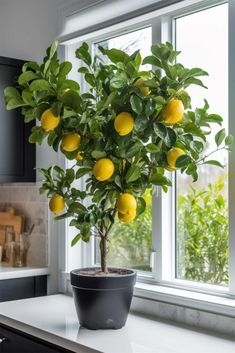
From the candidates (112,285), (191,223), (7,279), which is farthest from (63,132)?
(7,279)

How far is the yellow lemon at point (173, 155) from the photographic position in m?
1.86

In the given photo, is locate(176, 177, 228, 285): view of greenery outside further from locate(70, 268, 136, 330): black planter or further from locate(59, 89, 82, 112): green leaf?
locate(59, 89, 82, 112): green leaf

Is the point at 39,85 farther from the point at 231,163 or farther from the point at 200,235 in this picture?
the point at 200,235

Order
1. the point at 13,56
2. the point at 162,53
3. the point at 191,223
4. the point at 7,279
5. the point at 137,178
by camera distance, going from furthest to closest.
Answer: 1. the point at 13,56
2. the point at 7,279
3. the point at 191,223
4. the point at 137,178
5. the point at 162,53

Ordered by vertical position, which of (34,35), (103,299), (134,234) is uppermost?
(34,35)

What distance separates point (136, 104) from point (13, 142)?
56.4 inches

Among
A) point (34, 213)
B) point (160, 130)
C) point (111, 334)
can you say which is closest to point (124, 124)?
point (160, 130)

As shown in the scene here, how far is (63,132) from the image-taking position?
197 cm

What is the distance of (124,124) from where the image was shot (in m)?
1.79

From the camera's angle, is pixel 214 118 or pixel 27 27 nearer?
pixel 214 118

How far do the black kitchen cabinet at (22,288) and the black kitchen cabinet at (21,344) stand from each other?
1.56ft

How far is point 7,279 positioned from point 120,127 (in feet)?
4.48

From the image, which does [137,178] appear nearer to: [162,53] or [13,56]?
[162,53]

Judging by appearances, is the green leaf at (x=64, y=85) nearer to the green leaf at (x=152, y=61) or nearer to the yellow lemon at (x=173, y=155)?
the green leaf at (x=152, y=61)
